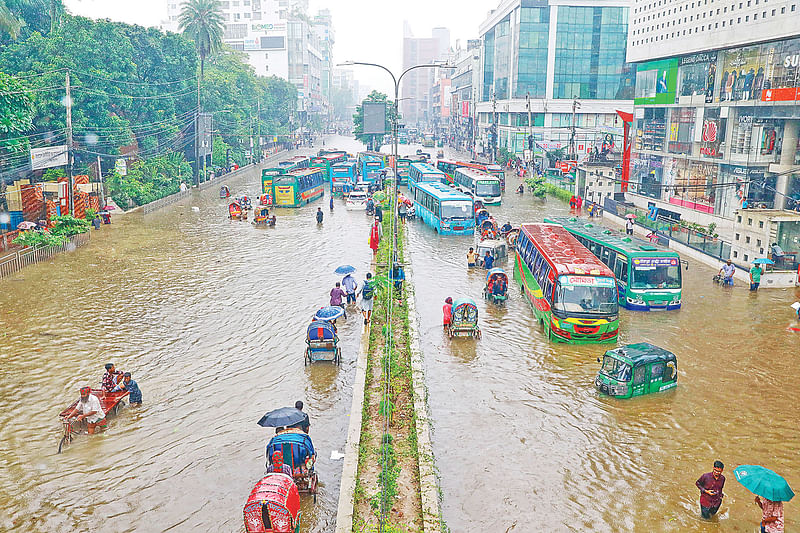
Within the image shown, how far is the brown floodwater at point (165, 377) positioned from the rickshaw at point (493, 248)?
5508mm

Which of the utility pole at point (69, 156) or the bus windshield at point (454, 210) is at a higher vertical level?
the utility pole at point (69, 156)

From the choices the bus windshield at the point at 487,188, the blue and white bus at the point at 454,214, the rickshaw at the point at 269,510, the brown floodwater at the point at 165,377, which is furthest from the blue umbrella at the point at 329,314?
the bus windshield at the point at 487,188

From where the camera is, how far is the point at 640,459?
1300 centimetres

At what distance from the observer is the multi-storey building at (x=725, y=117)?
111 feet

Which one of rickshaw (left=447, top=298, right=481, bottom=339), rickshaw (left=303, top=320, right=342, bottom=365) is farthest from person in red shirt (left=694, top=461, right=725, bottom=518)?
rickshaw (left=447, top=298, right=481, bottom=339)

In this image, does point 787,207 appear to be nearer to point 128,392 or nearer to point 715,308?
point 715,308

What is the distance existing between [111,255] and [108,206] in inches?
603

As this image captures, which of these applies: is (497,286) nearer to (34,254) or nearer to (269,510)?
(269,510)

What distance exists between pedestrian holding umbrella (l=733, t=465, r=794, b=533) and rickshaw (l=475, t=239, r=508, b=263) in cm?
2034

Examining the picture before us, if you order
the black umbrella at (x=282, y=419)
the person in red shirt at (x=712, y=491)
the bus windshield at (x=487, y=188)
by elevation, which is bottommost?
the person in red shirt at (x=712, y=491)

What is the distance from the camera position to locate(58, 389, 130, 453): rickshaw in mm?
13305

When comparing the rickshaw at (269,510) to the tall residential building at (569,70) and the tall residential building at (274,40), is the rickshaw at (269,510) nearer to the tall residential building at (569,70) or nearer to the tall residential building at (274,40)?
the tall residential building at (569,70)

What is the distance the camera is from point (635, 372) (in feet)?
51.0

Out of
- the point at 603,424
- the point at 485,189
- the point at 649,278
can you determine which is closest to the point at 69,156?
the point at 485,189
